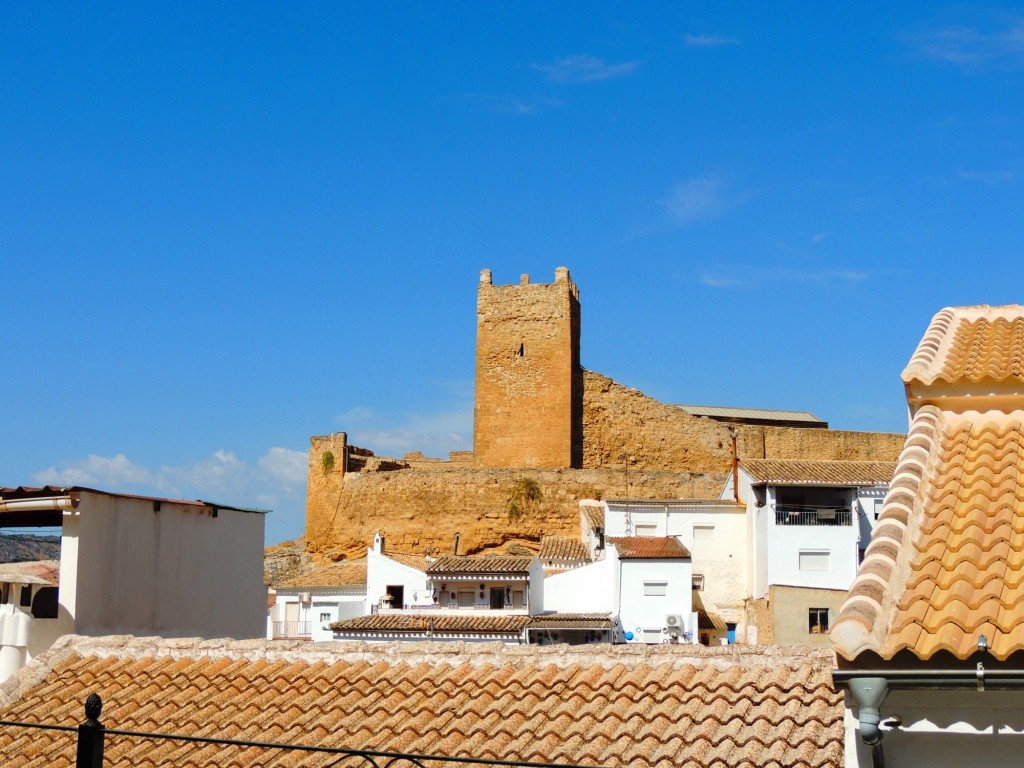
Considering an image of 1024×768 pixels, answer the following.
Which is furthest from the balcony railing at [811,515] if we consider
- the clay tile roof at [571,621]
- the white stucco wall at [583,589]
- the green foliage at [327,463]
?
the green foliage at [327,463]

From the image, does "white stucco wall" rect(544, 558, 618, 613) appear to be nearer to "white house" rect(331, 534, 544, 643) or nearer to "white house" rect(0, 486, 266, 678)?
"white house" rect(331, 534, 544, 643)

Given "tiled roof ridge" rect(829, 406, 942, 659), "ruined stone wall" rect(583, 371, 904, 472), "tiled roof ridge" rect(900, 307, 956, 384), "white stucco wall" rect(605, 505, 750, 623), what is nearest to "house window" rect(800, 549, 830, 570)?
"white stucco wall" rect(605, 505, 750, 623)

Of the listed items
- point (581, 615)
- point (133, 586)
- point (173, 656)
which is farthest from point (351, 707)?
point (581, 615)

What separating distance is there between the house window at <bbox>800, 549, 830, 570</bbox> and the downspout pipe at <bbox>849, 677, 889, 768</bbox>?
29.4m

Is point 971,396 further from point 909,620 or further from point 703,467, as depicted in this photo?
point 703,467

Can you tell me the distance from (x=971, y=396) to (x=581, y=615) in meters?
26.0

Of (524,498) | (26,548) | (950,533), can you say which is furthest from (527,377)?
(950,533)

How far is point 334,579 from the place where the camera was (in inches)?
1569

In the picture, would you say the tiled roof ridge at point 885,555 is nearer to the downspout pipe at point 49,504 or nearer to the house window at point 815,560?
the downspout pipe at point 49,504

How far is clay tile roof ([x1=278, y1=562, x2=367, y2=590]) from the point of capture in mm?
38281

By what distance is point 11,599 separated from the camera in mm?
11031

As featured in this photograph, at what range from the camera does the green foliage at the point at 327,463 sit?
50312 mm

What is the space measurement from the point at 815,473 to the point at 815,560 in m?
3.07

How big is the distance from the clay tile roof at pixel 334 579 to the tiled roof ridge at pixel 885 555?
32731 mm
